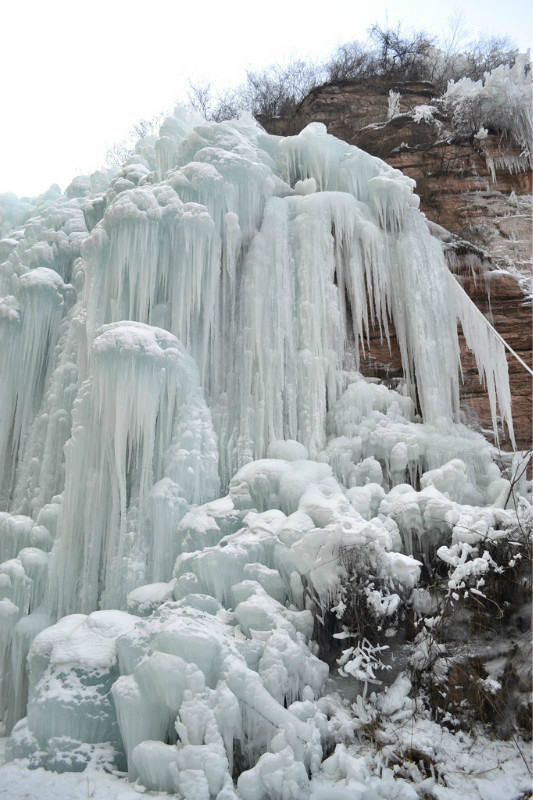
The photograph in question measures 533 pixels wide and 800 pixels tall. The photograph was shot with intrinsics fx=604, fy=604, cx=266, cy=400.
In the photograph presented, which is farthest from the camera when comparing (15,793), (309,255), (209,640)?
(309,255)

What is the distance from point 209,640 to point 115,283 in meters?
4.43

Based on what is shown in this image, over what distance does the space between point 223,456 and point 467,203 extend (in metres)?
6.28

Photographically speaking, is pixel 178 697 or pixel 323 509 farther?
pixel 323 509

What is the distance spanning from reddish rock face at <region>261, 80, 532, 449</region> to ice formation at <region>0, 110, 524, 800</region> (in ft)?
1.69

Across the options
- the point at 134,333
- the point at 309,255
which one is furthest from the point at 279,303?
the point at 134,333

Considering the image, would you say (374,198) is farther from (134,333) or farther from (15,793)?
(15,793)

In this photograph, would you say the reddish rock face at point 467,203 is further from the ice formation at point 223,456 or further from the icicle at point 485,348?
the ice formation at point 223,456

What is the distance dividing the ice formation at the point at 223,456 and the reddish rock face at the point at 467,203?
515 mm

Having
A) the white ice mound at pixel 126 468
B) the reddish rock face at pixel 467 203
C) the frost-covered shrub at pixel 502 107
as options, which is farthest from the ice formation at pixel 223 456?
the frost-covered shrub at pixel 502 107

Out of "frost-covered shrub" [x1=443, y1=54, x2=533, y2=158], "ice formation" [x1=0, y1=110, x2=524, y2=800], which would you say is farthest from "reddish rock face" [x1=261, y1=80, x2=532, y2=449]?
"ice formation" [x1=0, y1=110, x2=524, y2=800]

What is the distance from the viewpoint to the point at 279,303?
23.2 feet

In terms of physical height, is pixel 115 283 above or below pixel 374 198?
below

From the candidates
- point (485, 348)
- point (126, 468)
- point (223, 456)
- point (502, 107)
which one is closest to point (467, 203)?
point (502, 107)

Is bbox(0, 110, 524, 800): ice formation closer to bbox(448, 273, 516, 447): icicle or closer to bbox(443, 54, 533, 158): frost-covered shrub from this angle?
bbox(448, 273, 516, 447): icicle
